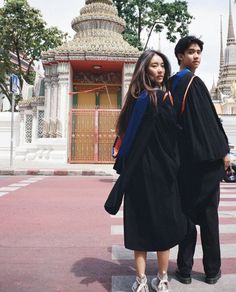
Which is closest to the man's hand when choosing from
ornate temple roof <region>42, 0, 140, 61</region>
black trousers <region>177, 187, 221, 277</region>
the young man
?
the young man

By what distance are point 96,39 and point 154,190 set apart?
14690 mm

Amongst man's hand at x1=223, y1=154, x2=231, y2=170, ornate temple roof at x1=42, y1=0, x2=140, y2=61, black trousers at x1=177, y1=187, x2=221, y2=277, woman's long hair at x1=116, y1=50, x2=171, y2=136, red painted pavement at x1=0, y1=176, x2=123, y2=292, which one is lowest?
red painted pavement at x1=0, y1=176, x2=123, y2=292

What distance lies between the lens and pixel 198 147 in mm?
2475

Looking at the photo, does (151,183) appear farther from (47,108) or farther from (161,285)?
(47,108)

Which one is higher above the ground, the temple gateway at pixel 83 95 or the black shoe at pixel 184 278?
the temple gateway at pixel 83 95

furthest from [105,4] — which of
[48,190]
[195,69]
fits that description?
[195,69]

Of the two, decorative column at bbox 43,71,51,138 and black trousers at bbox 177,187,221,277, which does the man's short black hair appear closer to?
black trousers at bbox 177,187,221,277

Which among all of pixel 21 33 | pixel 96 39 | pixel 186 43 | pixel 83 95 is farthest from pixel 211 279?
pixel 21 33

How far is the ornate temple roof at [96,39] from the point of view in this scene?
14766 millimetres

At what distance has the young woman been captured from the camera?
7.55 feet

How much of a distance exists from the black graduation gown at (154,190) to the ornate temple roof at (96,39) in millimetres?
12912

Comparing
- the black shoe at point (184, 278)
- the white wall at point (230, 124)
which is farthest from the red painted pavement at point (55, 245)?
the white wall at point (230, 124)

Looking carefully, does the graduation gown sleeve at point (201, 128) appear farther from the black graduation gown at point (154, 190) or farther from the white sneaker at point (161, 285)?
the white sneaker at point (161, 285)

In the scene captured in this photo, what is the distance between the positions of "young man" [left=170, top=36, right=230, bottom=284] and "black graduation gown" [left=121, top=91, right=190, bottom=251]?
0.19 m
